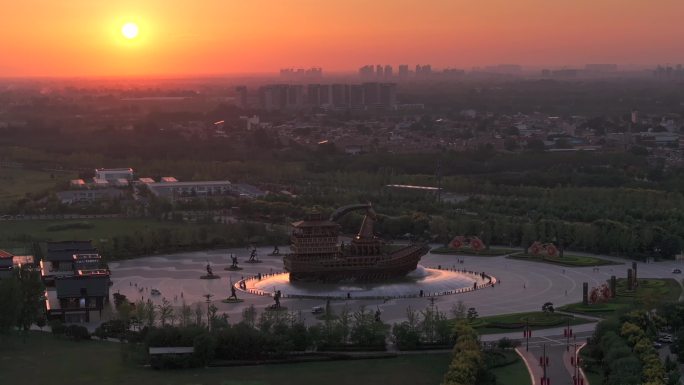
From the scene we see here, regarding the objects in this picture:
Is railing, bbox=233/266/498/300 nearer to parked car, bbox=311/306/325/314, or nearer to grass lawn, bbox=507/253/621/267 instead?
parked car, bbox=311/306/325/314

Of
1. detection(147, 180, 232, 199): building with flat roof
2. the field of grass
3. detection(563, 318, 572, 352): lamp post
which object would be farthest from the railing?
the field of grass

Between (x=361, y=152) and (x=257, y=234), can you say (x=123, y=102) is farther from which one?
(x=257, y=234)

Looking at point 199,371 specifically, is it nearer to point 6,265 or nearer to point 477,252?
point 6,265

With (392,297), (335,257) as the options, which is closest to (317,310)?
(392,297)

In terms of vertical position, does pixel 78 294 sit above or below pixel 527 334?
above

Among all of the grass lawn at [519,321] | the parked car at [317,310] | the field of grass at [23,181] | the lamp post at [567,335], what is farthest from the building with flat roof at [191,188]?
the lamp post at [567,335]
